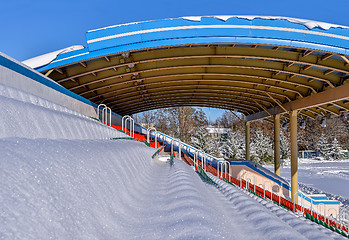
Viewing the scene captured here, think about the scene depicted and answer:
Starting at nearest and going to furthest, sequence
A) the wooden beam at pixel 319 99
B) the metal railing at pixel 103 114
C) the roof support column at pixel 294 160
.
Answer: the metal railing at pixel 103 114 → the wooden beam at pixel 319 99 → the roof support column at pixel 294 160

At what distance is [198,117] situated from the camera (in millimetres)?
43969


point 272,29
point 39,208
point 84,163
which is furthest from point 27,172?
point 272,29

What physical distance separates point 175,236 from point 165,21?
7.45 meters

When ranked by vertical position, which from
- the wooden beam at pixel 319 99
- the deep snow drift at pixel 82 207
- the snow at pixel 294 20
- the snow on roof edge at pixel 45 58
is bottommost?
the deep snow drift at pixel 82 207

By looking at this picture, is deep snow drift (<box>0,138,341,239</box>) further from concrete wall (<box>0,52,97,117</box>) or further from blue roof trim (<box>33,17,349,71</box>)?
blue roof trim (<box>33,17,349,71</box>)

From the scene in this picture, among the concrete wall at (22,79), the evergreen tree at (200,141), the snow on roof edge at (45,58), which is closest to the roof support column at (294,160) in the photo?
the snow on roof edge at (45,58)

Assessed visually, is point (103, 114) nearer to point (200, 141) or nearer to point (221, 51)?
point (221, 51)

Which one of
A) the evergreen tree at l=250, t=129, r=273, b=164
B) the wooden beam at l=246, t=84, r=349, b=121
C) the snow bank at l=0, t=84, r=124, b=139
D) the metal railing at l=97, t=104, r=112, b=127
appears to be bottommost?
the evergreen tree at l=250, t=129, r=273, b=164

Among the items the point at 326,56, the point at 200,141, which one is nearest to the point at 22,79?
the point at 326,56

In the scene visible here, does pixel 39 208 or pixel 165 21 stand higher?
pixel 165 21

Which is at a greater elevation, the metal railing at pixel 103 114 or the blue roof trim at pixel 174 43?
the blue roof trim at pixel 174 43

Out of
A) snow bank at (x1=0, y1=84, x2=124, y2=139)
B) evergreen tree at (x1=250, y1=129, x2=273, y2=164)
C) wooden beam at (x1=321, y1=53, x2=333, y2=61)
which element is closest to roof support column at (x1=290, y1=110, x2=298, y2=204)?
wooden beam at (x1=321, y1=53, x2=333, y2=61)

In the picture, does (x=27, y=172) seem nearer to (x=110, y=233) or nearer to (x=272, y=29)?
(x=110, y=233)

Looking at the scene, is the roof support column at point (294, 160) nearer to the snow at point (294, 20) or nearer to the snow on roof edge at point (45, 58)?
the snow at point (294, 20)
